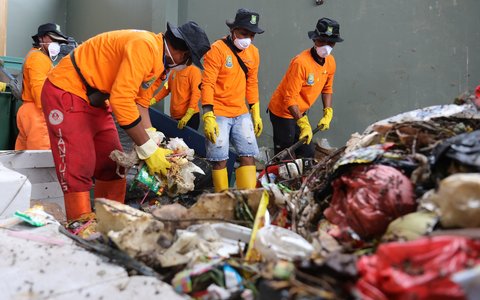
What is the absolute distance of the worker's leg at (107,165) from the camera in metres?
3.62

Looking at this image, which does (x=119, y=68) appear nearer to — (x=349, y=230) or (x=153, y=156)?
(x=153, y=156)

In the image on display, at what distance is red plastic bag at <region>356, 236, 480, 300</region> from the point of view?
1234 mm

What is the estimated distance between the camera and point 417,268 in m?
1.31

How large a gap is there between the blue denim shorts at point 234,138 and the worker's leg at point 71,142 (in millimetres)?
1534

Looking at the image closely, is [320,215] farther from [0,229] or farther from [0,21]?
[0,21]

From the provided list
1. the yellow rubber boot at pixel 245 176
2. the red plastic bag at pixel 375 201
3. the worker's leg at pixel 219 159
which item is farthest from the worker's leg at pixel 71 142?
the red plastic bag at pixel 375 201

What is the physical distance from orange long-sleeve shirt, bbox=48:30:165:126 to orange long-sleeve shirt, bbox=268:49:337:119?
7.64 ft

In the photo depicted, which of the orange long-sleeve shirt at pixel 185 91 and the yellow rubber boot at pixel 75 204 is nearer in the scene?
the yellow rubber boot at pixel 75 204

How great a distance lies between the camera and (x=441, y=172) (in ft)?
6.24

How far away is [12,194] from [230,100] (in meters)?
2.55

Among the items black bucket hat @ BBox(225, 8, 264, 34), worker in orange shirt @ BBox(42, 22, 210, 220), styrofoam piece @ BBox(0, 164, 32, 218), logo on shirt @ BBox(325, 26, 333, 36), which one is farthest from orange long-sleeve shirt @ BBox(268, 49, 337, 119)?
styrofoam piece @ BBox(0, 164, 32, 218)

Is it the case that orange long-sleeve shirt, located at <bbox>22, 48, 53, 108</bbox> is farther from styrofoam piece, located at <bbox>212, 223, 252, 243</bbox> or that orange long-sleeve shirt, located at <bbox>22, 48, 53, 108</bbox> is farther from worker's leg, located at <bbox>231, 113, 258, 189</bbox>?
styrofoam piece, located at <bbox>212, 223, 252, 243</bbox>

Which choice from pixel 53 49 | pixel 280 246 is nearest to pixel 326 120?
pixel 53 49

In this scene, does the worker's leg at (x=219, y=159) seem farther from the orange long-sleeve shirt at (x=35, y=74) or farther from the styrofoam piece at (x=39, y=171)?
the orange long-sleeve shirt at (x=35, y=74)
